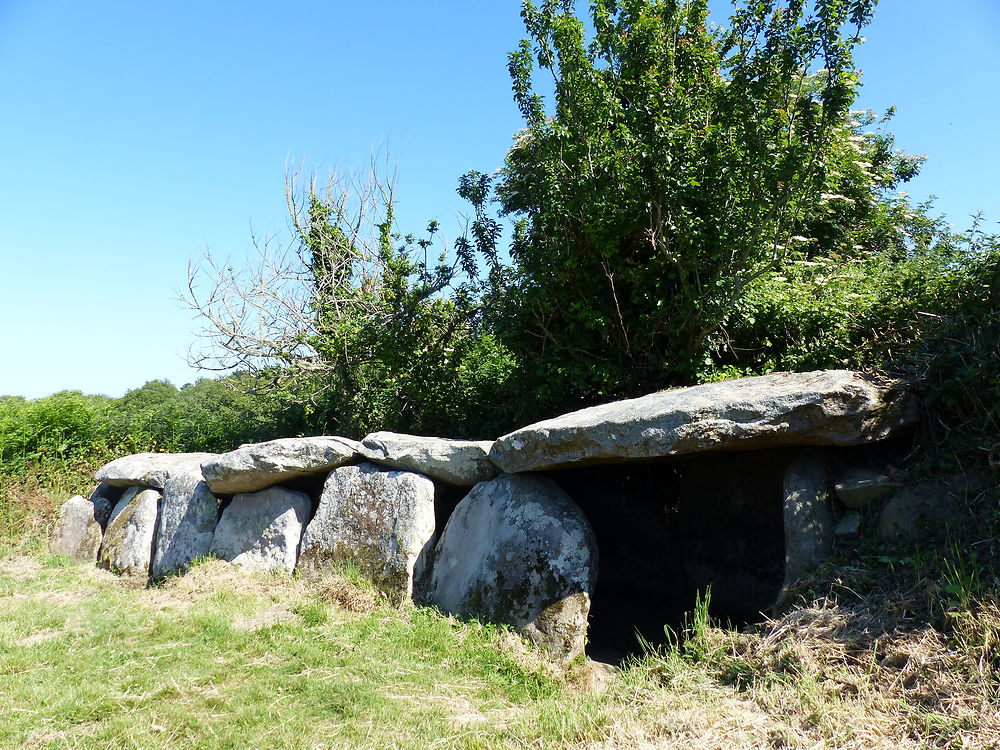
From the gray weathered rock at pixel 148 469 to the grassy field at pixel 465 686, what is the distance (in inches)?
110

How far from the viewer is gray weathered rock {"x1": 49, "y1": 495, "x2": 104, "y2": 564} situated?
9156 millimetres

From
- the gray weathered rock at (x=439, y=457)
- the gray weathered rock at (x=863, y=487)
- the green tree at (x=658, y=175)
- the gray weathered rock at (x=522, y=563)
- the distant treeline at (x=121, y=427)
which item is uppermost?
the green tree at (x=658, y=175)

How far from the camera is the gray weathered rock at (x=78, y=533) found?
9156 mm

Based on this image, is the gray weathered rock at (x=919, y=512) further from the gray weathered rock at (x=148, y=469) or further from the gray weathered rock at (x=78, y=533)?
the gray weathered rock at (x=78, y=533)

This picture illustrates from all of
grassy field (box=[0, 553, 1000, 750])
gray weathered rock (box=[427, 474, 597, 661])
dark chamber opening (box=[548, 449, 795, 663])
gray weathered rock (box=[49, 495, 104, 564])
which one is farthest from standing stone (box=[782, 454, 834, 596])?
gray weathered rock (box=[49, 495, 104, 564])

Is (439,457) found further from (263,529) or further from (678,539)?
(678,539)

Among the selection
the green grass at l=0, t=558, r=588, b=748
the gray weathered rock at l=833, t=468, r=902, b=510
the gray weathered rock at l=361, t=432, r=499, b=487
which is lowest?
the green grass at l=0, t=558, r=588, b=748

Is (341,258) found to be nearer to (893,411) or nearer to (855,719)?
(893,411)

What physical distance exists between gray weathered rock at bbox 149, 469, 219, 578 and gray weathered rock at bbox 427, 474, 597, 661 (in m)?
3.11

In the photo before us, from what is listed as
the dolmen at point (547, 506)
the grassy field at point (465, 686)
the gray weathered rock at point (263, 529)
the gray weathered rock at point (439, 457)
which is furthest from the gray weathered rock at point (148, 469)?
the gray weathered rock at point (439, 457)

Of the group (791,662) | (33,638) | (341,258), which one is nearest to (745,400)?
(791,662)

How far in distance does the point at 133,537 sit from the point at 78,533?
128cm

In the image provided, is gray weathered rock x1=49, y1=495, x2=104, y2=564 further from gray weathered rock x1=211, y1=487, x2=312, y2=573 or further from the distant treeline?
gray weathered rock x1=211, y1=487, x2=312, y2=573

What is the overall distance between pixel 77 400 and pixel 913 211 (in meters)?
13.4
